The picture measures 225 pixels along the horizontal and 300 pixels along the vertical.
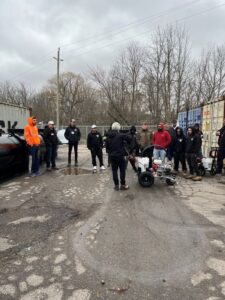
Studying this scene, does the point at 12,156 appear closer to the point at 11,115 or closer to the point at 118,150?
the point at 118,150

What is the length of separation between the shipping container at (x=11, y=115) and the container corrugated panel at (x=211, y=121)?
910cm

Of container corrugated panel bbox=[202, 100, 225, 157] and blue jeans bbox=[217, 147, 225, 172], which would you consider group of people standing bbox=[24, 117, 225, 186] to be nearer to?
blue jeans bbox=[217, 147, 225, 172]

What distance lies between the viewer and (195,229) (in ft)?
16.2

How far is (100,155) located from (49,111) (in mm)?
41819

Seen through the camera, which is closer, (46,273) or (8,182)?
(46,273)

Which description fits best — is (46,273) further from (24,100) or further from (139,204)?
(24,100)

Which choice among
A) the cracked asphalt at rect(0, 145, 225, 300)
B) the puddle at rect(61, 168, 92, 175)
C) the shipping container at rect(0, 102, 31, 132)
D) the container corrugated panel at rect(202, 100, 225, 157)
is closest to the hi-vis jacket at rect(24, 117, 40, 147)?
the puddle at rect(61, 168, 92, 175)

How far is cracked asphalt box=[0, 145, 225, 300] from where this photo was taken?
3176 mm

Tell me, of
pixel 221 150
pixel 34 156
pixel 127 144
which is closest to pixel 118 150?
pixel 127 144

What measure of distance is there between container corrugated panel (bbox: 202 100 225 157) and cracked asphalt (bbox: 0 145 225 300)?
4223mm

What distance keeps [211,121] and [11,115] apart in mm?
10098

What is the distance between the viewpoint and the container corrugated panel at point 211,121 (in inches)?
434

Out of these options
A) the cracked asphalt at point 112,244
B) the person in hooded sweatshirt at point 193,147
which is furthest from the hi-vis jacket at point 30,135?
the person in hooded sweatshirt at point 193,147

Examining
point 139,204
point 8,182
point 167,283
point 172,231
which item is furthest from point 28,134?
point 167,283
